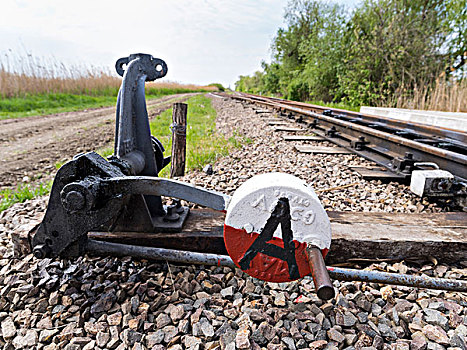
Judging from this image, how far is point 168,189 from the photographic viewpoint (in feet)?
Answer: 4.12

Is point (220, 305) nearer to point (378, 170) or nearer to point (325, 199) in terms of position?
point (325, 199)

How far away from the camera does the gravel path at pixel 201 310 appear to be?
1.35 metres

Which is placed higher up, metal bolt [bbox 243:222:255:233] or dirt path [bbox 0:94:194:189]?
metal bolt [bbox 243:222:255:233]

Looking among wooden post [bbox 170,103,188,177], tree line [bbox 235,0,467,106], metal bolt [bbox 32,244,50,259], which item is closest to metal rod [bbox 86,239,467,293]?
metal bolt [bbox 32,244,50,259]

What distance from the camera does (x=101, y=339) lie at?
1.36 metres

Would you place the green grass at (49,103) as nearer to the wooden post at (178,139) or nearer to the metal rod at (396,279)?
the wooden post at (178,139)

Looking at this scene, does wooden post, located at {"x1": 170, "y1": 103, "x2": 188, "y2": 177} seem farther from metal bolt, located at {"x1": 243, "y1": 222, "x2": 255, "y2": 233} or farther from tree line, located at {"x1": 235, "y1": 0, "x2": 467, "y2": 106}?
tree line, located at {"x1": 235, "y1": 0, "x2": 467, "y2": 106}

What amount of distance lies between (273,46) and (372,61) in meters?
19.9

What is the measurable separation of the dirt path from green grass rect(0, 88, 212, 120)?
93.3 inches

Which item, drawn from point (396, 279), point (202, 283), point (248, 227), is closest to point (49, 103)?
point (202, 283)

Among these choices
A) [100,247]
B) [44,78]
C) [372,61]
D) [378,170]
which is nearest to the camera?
[100,247]

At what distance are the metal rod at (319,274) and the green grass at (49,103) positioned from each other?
41.5ft

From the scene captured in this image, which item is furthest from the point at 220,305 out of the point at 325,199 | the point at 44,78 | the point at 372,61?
the point at 44,78

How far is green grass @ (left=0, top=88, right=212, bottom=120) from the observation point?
12391 millimetres
